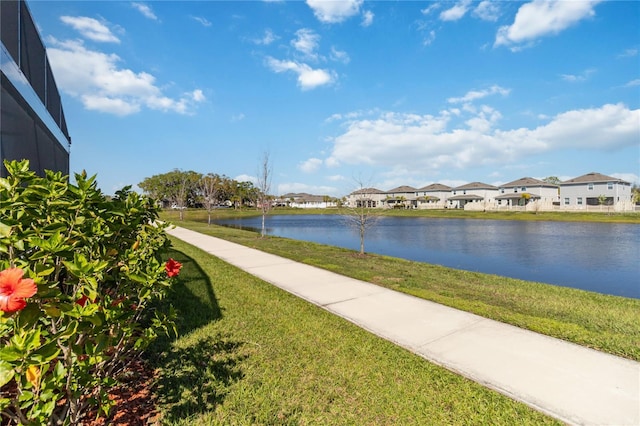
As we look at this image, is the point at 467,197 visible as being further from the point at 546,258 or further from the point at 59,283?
the point at 59,283

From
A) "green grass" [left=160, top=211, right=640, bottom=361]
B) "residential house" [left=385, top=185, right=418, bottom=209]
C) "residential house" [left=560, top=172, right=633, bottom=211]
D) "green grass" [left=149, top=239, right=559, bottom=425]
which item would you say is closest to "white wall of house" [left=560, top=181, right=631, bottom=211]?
"residential house" [left=560, top=172, right=633, bottom=211]

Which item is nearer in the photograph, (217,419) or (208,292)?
(217,419)

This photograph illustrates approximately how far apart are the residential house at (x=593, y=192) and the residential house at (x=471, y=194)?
14079mm

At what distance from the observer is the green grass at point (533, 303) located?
463cm

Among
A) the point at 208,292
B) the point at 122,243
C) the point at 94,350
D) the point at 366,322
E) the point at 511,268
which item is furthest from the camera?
the point at 511,268

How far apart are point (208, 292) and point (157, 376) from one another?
10.8 feet

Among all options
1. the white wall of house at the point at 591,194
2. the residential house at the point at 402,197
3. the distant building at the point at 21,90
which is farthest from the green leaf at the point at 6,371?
the residential house at the point at 402,197

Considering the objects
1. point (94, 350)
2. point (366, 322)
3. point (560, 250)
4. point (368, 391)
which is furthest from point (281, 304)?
point (560, 250)

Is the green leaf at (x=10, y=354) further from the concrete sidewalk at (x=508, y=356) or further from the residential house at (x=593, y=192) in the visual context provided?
the residential house at (x=593, y=192)

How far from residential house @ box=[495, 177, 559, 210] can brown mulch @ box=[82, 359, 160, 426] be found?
71.5 metres

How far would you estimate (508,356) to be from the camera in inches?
153

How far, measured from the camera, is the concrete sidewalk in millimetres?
2975

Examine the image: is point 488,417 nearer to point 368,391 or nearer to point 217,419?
point 368,391

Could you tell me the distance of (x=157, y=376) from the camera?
3408mm
